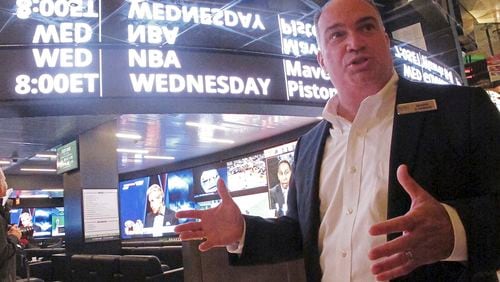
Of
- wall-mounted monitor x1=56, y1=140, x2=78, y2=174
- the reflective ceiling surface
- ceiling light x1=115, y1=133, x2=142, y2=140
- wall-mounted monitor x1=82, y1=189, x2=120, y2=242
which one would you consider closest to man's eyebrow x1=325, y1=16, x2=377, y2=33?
the reflective ceiling surface

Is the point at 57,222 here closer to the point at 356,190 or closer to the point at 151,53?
the point at 151,53

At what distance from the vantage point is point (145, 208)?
11.8m

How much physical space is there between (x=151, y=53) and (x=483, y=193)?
121 inches

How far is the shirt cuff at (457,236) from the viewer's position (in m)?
0.81

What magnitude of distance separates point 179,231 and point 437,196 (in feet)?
2.26

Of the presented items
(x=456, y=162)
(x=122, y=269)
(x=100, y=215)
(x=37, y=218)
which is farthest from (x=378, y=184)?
(x=37, y=218)

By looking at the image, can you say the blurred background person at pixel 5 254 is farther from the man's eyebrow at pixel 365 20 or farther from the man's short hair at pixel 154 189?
the man's short hair at pixel 154 189

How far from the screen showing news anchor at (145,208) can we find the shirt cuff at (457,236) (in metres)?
10.5

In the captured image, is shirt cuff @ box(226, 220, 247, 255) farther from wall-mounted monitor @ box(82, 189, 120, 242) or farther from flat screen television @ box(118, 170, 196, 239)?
flat screen television @ box(118, 170, 196, 239)

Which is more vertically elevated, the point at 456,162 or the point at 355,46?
the point at 355,46

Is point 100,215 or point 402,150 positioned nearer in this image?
point 402,150

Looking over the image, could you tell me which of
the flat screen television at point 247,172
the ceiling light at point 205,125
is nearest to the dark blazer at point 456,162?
the ceiling light at point 205,125

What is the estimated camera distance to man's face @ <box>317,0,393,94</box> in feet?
3.79

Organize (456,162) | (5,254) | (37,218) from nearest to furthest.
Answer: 1. (456,162)
2. (5,254)
3. (37,218)
